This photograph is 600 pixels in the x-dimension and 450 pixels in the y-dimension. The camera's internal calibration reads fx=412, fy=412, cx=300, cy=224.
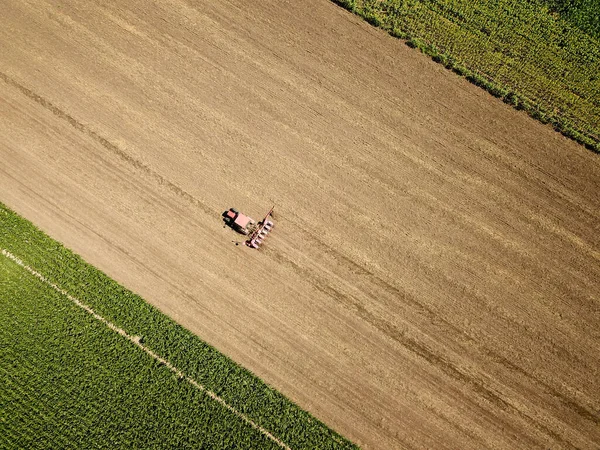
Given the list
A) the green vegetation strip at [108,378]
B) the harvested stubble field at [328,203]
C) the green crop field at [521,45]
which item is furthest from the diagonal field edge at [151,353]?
the green crop field at [521,45]

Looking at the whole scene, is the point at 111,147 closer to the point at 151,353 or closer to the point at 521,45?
the point at 151,353

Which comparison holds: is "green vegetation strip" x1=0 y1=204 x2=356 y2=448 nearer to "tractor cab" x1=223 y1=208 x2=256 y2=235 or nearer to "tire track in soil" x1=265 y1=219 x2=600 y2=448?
"tire track in soil" x1=265 y1=219 x2=600 y2=448

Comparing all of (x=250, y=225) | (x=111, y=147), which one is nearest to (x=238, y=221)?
(x=250, y=225)

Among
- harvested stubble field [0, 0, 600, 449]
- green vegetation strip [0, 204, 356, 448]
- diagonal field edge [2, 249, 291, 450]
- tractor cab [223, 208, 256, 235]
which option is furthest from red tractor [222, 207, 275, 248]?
diagonal field edge [2, 249, 291, 450]

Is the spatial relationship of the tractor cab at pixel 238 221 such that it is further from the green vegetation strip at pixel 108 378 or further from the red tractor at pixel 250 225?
the green vegetation strip at pixel 108 378

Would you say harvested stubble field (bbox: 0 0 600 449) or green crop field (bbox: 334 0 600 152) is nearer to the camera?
harvested stubble field (bbox: 0 0 600 449)
